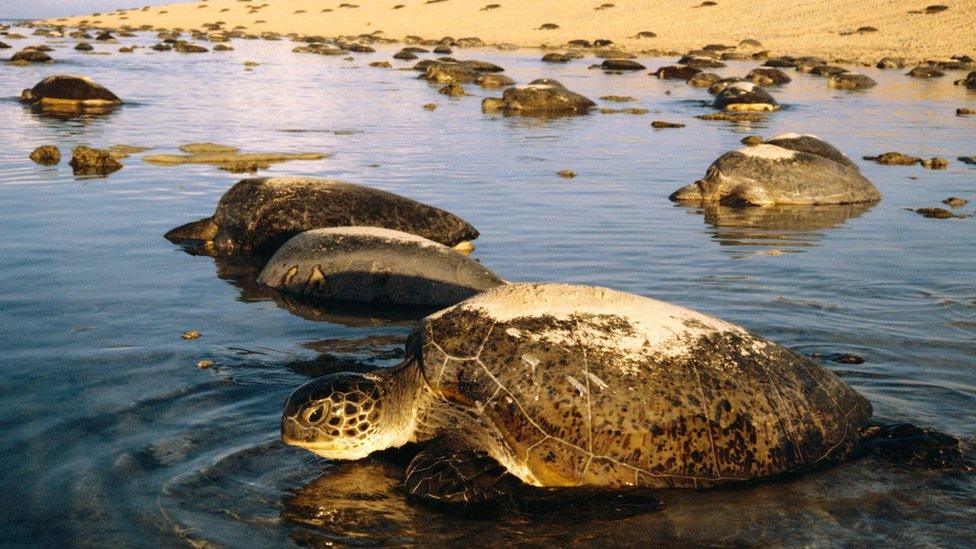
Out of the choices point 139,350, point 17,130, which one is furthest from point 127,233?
point 17,130

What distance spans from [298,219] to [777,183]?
6278 millimetres

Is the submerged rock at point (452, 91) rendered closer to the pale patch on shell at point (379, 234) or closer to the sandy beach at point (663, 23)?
the sandy beach at point (663, 23)

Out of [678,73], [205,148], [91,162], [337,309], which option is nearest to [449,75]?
[678,73]

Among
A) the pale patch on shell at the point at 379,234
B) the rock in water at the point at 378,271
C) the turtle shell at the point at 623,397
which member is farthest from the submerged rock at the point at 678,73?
the turtle shell at the point at 623,397

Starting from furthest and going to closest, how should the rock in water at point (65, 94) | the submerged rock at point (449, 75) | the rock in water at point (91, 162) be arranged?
1. the submerged rock at point (449, 75)
2. the rock in water at point (65, 94)
3. the rock in water at point (91, 162)

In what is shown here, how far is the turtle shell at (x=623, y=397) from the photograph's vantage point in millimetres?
5152

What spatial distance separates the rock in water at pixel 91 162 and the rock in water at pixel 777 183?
25.5 feet

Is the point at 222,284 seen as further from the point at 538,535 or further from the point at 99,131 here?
the point at 99,131

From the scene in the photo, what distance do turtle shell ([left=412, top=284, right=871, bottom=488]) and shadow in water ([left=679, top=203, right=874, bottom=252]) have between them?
5451mm

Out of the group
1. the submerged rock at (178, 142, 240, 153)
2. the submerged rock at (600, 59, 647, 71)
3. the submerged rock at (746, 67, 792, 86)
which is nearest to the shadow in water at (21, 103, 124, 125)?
the submerged rock at (178, 142, 240, 153)

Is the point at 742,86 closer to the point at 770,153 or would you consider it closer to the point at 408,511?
the point at 770,153

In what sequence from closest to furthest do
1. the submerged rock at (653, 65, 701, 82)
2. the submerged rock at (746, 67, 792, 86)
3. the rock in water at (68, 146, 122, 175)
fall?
the rock in water at (68, 146, 122, 175), the submerged rock at (746, 67, 792, 86), the submerged rock at (653, 65, 701, 82)

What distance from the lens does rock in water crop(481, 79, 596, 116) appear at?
24734 millimetres

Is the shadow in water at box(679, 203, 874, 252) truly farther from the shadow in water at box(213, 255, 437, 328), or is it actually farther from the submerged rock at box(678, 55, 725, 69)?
the submerged rock at box(678, 55, 725, 69)
